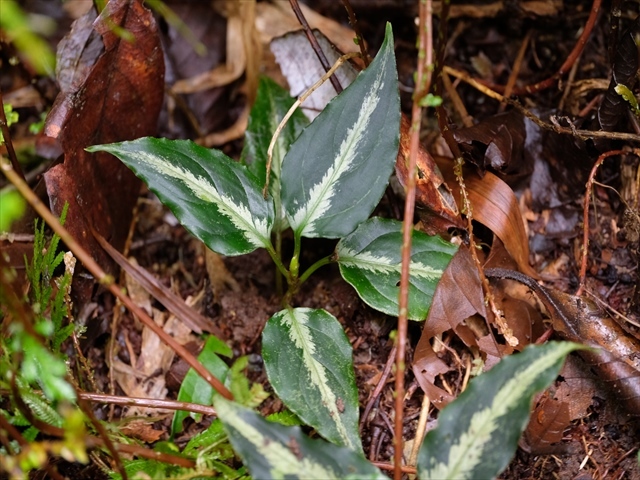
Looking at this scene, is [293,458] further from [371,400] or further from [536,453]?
[536,453]

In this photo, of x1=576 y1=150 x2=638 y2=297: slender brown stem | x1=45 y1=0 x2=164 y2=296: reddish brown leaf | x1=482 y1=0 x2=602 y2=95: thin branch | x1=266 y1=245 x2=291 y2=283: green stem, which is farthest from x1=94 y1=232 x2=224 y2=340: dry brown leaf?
x1=482 y1=0 x2=602 y2=95: thin branch

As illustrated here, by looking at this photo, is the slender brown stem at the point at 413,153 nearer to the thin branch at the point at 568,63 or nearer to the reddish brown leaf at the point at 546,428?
the reddish brown leaf at the point at 546,428

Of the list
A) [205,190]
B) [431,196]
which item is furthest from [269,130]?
[431,196]

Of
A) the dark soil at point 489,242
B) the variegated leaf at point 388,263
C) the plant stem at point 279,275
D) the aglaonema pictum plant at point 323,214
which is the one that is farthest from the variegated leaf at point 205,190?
the dark soil at point 489,242

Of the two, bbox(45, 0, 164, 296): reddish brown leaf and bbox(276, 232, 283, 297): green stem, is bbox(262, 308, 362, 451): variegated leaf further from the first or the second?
bbox(45, 0, 164, 296): reddish brown leaf

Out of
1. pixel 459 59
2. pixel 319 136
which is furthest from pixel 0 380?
pixel 459 59
